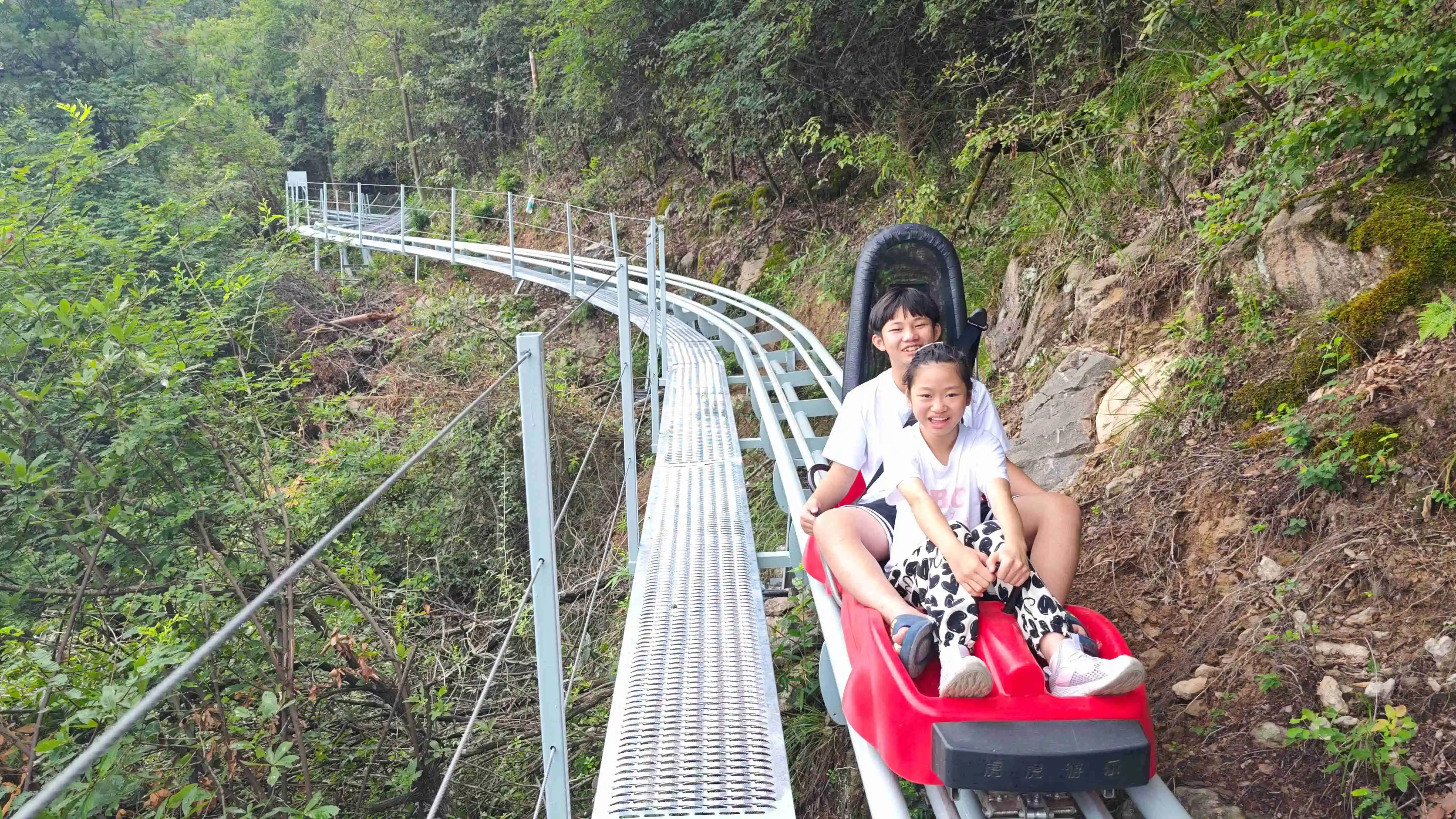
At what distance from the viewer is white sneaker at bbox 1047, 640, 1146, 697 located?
178 centimetres

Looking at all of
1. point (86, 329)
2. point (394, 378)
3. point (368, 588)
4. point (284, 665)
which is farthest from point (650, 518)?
point (394, 378)

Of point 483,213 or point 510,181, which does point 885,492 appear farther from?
point 510,181

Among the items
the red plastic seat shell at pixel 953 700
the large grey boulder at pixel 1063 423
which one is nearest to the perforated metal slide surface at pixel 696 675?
the red plastic seat shell at pixel 953 700

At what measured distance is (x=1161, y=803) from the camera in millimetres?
1727

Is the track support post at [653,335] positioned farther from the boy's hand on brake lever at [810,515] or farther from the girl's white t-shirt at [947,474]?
the girl's white t-shirt at [947,474]

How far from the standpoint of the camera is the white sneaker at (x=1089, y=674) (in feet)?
5.83

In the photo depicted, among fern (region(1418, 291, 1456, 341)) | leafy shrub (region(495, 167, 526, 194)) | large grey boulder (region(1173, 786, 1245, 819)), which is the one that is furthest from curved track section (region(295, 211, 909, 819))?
leafy shrub (region(495, 167, 526, 194))

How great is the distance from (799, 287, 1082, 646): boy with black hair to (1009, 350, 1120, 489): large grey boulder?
145 centimetres

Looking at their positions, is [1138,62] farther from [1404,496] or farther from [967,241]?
[1404,496]

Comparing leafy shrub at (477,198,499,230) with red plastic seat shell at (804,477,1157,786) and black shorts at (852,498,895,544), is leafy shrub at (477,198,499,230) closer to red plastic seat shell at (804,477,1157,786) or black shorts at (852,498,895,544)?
black shorts at (852,498,895,544)

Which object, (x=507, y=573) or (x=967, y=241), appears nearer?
(x=507, y=573)

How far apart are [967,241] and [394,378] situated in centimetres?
724

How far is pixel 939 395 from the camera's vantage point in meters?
2.42

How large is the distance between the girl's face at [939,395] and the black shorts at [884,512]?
35 centimetres
